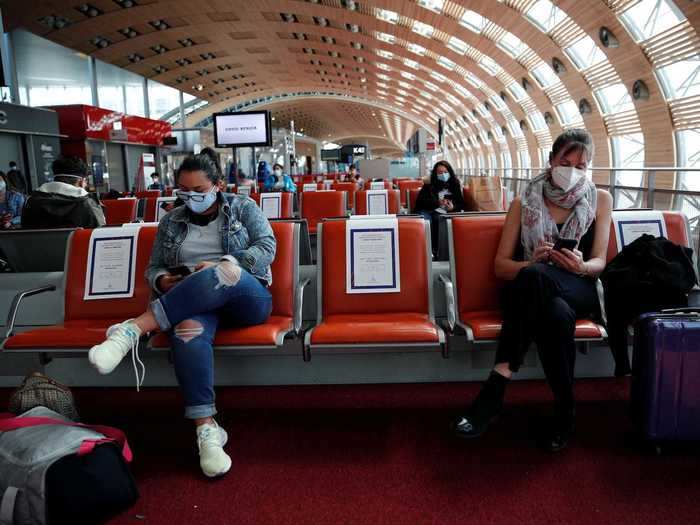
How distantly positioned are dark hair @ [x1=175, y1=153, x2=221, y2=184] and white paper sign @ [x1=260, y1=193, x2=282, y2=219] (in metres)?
3.87

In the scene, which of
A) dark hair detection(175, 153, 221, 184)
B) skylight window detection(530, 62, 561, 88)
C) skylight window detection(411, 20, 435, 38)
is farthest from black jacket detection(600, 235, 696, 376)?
skylight window detection(411, 20, 435, 38)

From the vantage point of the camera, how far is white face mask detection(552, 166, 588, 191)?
2.55 metres

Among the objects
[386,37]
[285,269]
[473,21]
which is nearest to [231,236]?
[285,269]

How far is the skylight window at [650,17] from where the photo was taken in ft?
39.0

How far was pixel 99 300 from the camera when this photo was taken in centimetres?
295

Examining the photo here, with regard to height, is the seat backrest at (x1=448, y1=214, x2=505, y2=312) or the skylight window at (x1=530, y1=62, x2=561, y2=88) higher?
the skylight window at (x1=530, y1=62, x2=561, y2=88)

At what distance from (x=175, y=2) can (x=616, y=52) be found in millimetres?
15517

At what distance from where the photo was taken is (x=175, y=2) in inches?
817

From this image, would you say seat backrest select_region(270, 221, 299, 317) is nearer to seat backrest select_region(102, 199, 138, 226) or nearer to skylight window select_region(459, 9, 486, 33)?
seat backrest select_region(102, 199, 138, 226)

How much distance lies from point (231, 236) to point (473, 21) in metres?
18.6

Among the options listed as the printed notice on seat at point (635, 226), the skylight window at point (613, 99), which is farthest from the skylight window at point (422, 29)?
the printed notice on seat at point (635, 226)

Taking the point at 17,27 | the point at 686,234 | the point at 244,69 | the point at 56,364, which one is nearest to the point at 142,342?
the point at 56,364

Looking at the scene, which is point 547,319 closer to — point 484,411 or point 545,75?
point 484,411

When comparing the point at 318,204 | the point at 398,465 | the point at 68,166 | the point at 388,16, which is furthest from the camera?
the point at 388,16
